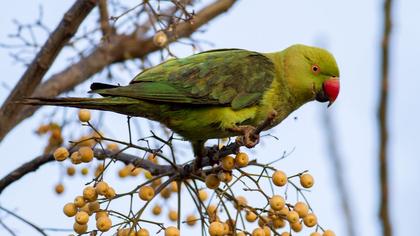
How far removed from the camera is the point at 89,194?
310cm

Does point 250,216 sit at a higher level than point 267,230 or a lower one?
higher

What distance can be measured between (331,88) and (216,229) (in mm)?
1518

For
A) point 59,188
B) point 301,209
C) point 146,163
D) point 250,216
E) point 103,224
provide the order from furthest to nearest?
1. point 59,188
2. point 146,163
3. point 250,216
4. point 301,209
5. point 103,224

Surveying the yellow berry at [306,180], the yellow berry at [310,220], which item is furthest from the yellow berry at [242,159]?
the yellow berry at [310,220]

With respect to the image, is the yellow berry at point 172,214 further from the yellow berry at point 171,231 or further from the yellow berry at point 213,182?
the yellow berry at point 171,231

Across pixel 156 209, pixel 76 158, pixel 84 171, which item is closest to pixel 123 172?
pixel 84 171

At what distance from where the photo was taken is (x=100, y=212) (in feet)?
10.2

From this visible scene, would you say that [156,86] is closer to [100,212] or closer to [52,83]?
[100,212]

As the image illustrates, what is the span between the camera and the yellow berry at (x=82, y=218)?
3.05 metres

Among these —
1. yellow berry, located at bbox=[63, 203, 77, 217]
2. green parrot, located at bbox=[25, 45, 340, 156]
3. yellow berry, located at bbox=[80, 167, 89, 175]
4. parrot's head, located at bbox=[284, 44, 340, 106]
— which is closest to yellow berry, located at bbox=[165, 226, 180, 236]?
yellow berry, located at bbox=[63, 203, 77, 217]

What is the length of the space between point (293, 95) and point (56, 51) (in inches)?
54.3

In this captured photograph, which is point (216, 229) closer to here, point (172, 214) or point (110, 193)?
point (110, 193)

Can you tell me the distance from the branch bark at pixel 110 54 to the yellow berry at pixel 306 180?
1299 mm

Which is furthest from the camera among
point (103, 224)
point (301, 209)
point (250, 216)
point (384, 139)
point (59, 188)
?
point (59, 188)
